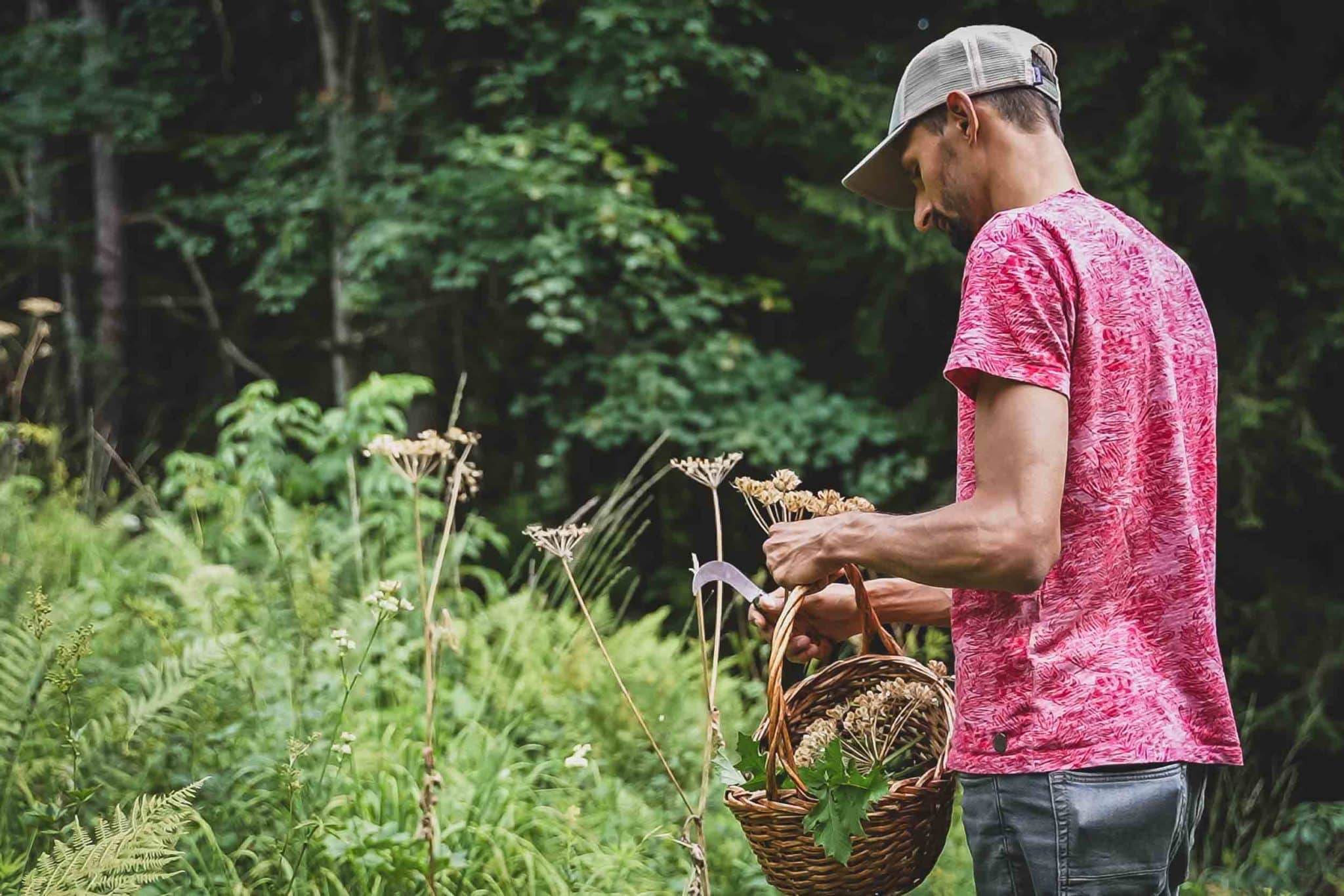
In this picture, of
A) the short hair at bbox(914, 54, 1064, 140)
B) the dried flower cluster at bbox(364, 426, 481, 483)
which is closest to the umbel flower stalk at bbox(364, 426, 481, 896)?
the dried flower cluster at bbox(364, 426, 481, 483)

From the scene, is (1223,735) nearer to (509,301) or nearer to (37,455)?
(509,301)

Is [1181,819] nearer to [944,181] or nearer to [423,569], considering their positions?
[944,181]

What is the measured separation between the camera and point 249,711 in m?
3.08

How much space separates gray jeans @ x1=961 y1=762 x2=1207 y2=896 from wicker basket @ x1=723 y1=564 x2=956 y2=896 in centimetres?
16

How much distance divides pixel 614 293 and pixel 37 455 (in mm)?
3585

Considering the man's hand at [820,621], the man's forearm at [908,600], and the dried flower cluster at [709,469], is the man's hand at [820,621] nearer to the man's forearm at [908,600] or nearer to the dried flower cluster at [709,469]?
the man's forearm at [908,600]

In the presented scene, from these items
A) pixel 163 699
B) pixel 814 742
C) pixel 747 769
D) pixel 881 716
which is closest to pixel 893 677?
pixel 881 716

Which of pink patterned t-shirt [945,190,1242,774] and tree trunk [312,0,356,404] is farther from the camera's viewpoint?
tree trunk [312,0,356,404]

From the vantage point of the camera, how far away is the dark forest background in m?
6.07

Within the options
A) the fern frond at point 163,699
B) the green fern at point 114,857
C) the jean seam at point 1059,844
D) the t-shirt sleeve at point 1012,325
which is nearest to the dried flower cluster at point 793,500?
the t-shirt sleeve at point 1012,325

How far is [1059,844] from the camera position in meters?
1.41

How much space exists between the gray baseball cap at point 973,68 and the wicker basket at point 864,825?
0.66 m

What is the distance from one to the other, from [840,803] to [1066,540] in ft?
1.46

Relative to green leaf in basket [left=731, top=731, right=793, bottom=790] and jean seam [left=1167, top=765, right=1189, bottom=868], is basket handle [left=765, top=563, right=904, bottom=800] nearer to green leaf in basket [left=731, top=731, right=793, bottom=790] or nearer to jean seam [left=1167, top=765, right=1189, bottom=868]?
green leaf in basket [left=731, top=731, right=793, bottom=790]
